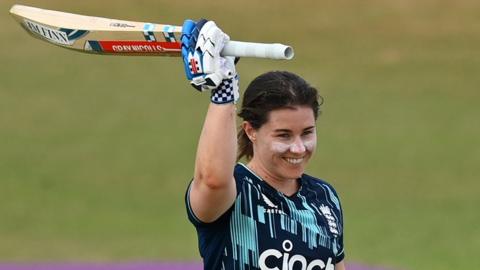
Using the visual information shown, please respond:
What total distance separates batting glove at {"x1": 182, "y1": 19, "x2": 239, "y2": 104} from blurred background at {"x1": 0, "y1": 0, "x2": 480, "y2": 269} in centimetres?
590

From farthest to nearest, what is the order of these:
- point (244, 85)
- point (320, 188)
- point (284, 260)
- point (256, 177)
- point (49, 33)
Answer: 1. point (244, 85)
2. point (49, 33)
3. point (320, 188)
4. point (256, 177)
5. point (284, 260)

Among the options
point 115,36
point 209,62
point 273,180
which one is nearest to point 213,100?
point 209,62

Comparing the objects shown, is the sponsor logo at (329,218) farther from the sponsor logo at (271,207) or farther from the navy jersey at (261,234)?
the sponsor logo at (271,207)

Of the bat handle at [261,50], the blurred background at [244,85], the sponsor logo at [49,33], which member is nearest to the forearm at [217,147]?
the bat handle at [261,50]

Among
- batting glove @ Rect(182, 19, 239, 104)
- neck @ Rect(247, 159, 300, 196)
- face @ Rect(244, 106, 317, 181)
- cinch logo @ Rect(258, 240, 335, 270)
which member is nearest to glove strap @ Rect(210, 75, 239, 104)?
batting glove @ Rect(182, 19, 239, 104)

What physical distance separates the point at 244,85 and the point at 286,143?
884 cm

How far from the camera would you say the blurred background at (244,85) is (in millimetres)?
10867

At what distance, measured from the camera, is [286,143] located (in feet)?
15.1

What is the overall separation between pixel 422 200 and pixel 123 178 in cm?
311

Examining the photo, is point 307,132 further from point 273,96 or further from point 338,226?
point 338,226

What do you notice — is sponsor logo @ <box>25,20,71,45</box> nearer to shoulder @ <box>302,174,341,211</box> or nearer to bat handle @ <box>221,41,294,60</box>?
bat handle @ <box>221,41,294,60</box>

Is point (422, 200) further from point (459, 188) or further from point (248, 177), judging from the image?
point (248, 177)

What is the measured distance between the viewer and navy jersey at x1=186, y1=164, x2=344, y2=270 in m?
4.54

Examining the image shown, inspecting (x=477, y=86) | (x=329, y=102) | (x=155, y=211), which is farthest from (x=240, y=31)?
(x=155, y=211)
